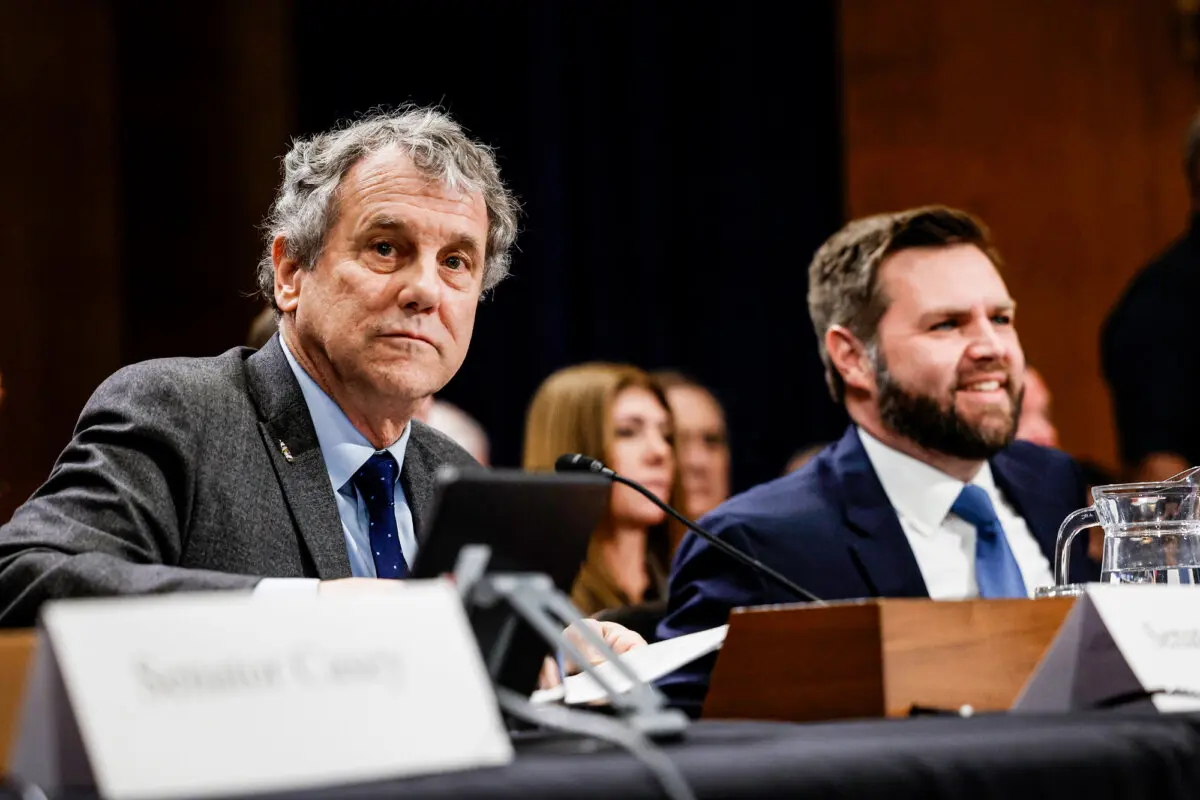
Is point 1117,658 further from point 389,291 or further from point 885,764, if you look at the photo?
point 389,291

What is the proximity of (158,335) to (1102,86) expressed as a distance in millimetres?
3397

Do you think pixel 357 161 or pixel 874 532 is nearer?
pixel 357 161

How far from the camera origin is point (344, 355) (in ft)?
6.47

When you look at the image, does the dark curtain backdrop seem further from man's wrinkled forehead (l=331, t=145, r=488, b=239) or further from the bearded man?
man's wrinkled forehead (l=331, t=145, r=488, b=239)

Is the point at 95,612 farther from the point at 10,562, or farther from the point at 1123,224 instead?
the point at 1123,224

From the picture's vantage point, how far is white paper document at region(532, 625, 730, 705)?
4.50 ft

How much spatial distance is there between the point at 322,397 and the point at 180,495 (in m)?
0.30

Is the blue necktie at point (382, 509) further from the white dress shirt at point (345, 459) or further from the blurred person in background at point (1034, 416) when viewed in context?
the blurred person in background at point (1034, 416)

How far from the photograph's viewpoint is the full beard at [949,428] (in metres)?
2.60

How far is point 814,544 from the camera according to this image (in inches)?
96.3

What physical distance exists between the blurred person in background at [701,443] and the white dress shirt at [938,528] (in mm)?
1803

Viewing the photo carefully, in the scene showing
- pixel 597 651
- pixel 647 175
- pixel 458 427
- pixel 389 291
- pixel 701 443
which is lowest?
pixel 701 443

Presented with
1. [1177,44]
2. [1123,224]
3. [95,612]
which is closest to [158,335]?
[1123,224]

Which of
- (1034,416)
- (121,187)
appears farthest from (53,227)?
(1034,416)
